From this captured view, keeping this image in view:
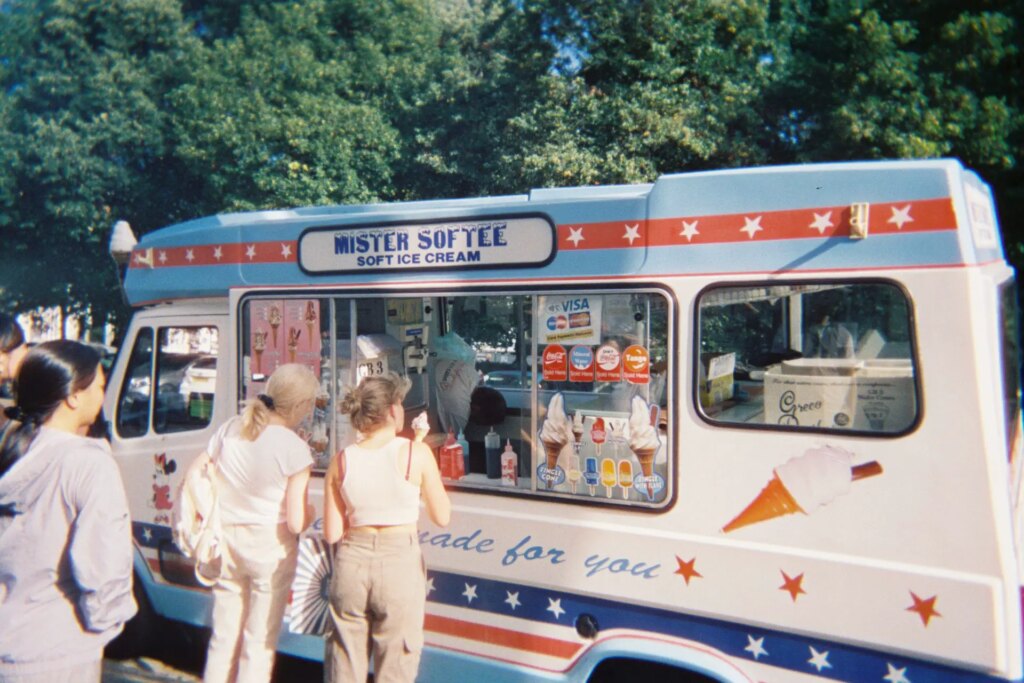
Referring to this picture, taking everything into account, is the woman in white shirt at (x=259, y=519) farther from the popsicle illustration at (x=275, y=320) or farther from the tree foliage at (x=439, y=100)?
the tree foliage at (x=439, y=100)

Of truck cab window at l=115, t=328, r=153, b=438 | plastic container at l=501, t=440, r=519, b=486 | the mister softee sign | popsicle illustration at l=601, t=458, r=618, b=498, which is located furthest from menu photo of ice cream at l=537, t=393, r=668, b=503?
truck cab window at l=115, t=328, r=153, b=438

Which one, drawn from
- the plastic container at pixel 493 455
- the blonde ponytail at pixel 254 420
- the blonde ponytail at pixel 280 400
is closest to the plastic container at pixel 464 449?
the plastic container at pixel 493 455

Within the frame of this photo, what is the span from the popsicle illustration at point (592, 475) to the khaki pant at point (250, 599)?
1.43 m

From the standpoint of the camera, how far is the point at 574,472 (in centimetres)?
365

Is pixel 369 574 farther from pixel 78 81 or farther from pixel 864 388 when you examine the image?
pixel 78 81

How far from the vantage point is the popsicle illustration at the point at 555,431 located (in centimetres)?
371

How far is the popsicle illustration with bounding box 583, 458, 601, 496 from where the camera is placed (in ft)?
11.8

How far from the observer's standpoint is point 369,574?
10.8 feet

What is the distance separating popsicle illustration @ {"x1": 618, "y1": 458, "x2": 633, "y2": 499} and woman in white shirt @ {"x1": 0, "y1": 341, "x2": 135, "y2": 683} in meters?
2.00

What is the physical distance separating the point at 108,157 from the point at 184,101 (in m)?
2.17

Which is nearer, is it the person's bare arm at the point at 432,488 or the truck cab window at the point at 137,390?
the person's bare arm at the point at 432,488

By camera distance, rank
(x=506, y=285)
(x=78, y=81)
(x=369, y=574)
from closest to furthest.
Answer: (x=369, y=574)
(x=506, y=285)
(x=78, y=81)

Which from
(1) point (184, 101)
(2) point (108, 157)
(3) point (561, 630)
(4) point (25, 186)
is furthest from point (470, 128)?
(3) point (561, 630)

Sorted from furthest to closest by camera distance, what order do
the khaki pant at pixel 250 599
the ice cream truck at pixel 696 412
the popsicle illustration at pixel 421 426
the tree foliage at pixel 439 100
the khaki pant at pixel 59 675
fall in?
the tree foliage at pixel 439 100, the popsicle illustration at pixel 421 426, the khaki pant at pixel 250 599, the ice cream truck at pixel 696 412, the khaki pant at pixel 59 675
